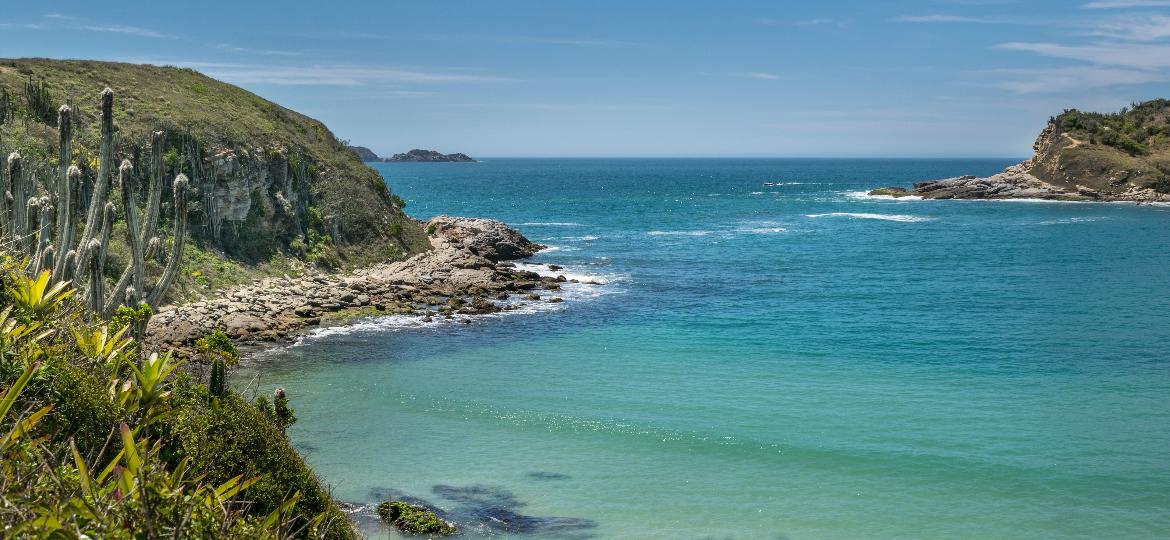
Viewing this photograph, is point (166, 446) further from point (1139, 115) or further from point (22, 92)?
point (1139, 115)

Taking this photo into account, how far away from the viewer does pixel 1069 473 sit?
75.9ft

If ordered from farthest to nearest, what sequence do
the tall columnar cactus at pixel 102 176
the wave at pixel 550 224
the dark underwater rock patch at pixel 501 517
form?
the wave at pixel 550 224
the tall columnar cactus at pixel 102 176
the dark underwater rock patch at pixel 501 517

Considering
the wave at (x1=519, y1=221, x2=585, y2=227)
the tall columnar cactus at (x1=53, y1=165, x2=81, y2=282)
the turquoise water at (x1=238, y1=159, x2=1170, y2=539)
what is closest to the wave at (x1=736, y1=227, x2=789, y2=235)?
the wave at (x1=519, y1=221, x2=585, y2=227)

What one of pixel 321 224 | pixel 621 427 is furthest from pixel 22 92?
pixel 621 427

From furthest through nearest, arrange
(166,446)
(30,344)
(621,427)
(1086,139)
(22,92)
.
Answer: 1. (1086,139)
2. (22,92)
3. (621,427)
4. (166,446)
5. (30,344)

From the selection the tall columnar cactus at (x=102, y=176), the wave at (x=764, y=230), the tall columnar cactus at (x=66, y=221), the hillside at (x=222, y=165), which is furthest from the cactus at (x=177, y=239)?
the wave at (x=764, y=230)

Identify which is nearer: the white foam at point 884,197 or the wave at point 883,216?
the wave at point 883,216

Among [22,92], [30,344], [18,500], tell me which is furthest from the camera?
[22,92]

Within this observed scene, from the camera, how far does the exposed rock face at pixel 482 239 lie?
61812mm

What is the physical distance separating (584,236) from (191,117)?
38190 millimetres

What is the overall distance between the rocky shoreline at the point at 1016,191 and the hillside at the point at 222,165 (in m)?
91.2

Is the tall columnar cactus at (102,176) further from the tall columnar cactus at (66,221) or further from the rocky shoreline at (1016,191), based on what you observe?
the rocky shoreline at (1016,191)

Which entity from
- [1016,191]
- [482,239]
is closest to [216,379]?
[482,239]

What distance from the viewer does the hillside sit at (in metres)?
45.0
